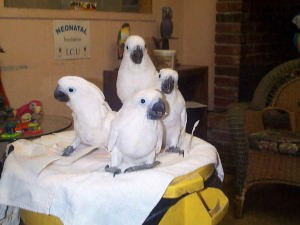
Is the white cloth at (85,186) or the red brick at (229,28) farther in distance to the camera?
the red brick at (229,28)

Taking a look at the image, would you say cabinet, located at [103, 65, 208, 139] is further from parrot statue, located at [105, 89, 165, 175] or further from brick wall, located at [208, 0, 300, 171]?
parrot statue, located at [105, 89, 165, 175]

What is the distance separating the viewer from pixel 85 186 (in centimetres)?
91

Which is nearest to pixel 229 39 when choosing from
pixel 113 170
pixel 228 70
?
pixel 228 70

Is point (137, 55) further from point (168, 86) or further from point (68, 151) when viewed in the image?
point (68, 151)

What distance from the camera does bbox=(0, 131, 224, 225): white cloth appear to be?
0.90 m

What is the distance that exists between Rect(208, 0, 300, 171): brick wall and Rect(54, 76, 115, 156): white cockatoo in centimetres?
182

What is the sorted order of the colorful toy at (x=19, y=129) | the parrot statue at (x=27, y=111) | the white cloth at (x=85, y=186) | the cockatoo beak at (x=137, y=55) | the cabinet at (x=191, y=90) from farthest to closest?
1. the cabinet at (x=191, y=90)
2. the parrot statue at (x=27, y=111)
3. the colorful toy at (x=19, y=129)
4. the cockatoo beak at (x=137, y=55)
5. the white cloth at (x=85, y=186)

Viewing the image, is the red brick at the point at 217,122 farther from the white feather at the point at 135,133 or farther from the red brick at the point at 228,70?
the white feather at the point at 135,133

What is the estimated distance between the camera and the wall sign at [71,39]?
2176mm

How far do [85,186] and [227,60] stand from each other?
224 cm

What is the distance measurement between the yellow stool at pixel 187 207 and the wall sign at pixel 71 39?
1299mm

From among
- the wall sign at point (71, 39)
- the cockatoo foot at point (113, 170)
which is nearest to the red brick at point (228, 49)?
the wall sign at point (71, 39)

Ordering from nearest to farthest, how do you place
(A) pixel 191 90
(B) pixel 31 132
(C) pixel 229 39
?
(B) pixel 31 132 < (A) pixel 191 90 < (C) pixel 229 39

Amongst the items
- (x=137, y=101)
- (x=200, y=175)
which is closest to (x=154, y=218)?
(x=200, y=175)
